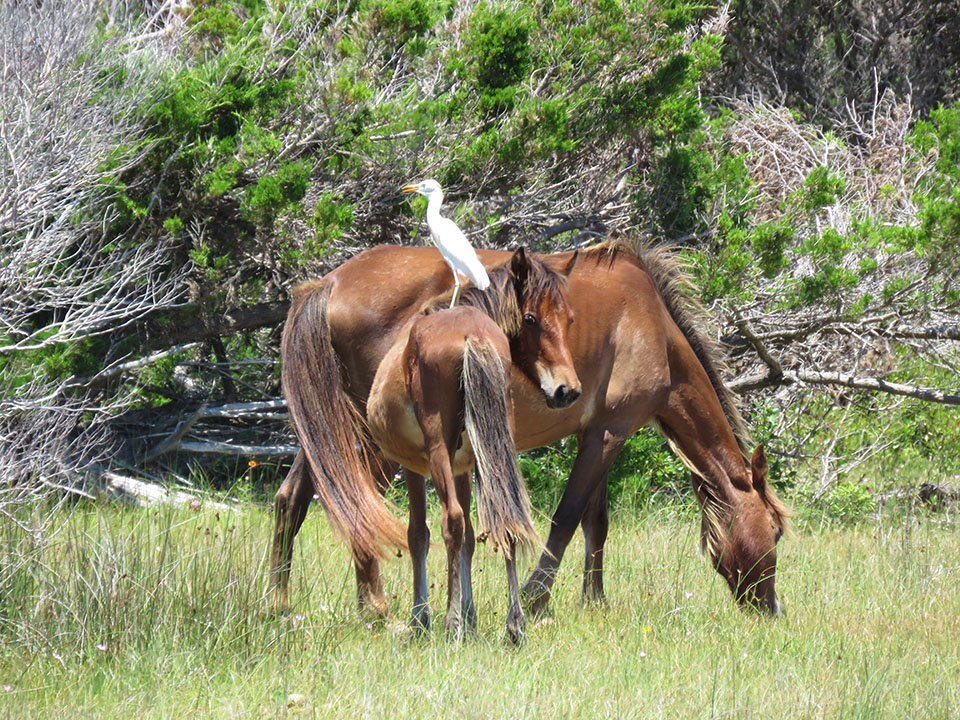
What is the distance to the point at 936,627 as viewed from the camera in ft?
15.9

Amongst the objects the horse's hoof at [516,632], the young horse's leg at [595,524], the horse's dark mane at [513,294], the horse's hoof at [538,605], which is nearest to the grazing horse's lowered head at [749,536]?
the young horse's leg at [595,524]

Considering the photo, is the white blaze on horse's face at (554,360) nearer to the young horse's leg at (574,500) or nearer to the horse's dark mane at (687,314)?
the young horse's leg at (574,500)

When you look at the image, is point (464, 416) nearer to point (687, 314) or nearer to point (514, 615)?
point (514, 615)

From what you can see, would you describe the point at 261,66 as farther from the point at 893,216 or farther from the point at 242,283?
the point at 893,216

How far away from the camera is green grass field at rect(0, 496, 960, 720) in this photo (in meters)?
3.53

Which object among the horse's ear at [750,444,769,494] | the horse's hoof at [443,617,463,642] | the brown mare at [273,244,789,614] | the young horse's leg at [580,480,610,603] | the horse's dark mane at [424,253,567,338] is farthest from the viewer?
the young horse's leg at [580,480,610,603]

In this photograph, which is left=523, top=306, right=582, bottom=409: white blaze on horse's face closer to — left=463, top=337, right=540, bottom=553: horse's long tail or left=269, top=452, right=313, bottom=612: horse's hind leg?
left=463, top=337, right=540, bottom=553: horse's long tail

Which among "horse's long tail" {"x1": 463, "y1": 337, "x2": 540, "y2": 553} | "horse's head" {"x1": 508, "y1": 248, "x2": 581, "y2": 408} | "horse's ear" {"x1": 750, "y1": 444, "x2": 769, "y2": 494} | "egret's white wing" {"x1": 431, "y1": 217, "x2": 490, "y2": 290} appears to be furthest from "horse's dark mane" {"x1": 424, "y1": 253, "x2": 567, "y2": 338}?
"horse's ear" {"x1": 750, "y1": 444, "x2": 769, "y2": 494}

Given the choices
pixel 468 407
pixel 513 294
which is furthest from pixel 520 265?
pixel 468 407

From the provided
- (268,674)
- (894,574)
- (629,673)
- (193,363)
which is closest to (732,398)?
(894,574)

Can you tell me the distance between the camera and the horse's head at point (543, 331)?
13.6ft

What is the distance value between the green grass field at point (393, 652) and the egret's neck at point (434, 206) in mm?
1699

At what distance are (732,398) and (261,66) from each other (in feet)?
11.5

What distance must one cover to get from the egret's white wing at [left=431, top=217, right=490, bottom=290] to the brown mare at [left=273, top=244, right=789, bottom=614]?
60 cm
